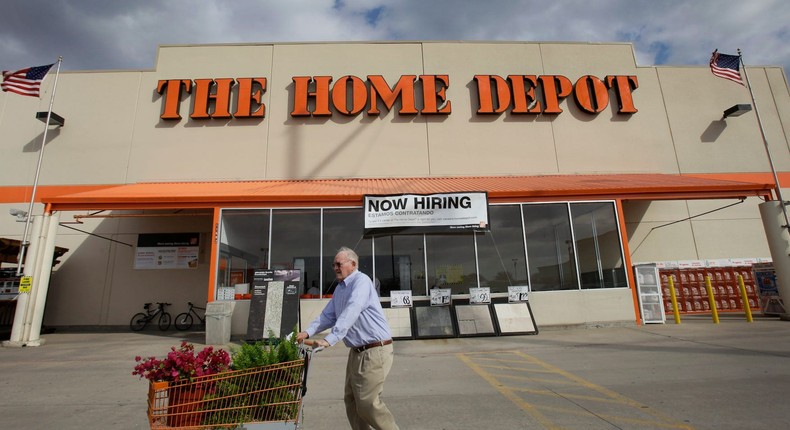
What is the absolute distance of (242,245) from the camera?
1172cm

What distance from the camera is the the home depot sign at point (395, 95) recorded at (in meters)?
14.5

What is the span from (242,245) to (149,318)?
4314mm

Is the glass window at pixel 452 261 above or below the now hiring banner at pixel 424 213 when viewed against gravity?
below

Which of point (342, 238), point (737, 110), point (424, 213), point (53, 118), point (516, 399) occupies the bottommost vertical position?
point (516, 399)

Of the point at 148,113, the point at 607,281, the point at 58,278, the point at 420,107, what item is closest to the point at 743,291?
the point at 607,281

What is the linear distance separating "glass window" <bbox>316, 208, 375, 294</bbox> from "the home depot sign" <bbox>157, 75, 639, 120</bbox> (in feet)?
15.9

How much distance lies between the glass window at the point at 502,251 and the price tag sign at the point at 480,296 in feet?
1.86

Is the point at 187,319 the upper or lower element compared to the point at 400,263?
lower

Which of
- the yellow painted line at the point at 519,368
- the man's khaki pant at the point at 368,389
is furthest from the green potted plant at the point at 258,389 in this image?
the yellow painted line at the point at 519,368

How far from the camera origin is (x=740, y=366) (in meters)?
5.86

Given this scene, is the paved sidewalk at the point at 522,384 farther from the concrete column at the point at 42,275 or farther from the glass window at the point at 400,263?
the glass window at the point at 400,263

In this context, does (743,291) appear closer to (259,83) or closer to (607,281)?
(607,281)

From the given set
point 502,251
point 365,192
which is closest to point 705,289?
point 502,251

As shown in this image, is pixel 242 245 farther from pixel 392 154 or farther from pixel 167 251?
pixel 392 154
